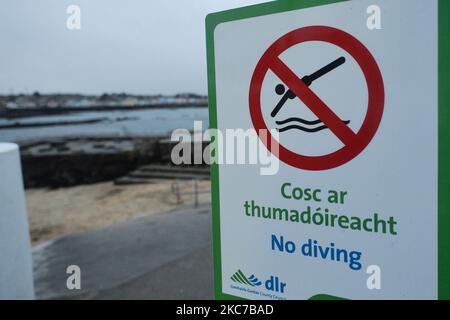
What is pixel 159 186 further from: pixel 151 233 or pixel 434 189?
pixel 434 189

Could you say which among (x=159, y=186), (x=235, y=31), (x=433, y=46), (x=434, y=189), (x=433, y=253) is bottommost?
(x=159, y=186)

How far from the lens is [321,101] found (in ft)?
5.26

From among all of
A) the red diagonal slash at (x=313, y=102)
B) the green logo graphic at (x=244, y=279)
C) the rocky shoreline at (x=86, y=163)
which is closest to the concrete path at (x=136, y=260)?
the green logo graphic at (x=244, y=279)

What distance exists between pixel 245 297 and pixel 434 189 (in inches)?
38.8

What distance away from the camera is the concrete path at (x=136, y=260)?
531cm

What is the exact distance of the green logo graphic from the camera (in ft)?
6.09

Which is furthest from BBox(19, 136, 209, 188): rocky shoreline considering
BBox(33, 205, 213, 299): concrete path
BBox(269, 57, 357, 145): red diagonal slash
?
BBox(269, 57, 357, 145): red diagonal slash

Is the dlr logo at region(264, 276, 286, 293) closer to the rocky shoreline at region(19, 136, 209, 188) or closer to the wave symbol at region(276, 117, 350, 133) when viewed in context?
the wave symbol at region(276, 117, 350, 133)

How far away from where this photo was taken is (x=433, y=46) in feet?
4.53

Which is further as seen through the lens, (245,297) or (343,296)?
(245,297)

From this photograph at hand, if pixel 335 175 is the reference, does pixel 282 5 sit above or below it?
above

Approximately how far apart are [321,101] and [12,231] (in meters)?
3.73

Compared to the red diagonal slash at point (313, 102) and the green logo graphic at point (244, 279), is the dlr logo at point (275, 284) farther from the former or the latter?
the red diagonal slash at point (313, 102)

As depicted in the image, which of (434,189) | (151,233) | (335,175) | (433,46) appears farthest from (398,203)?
(151,233)
